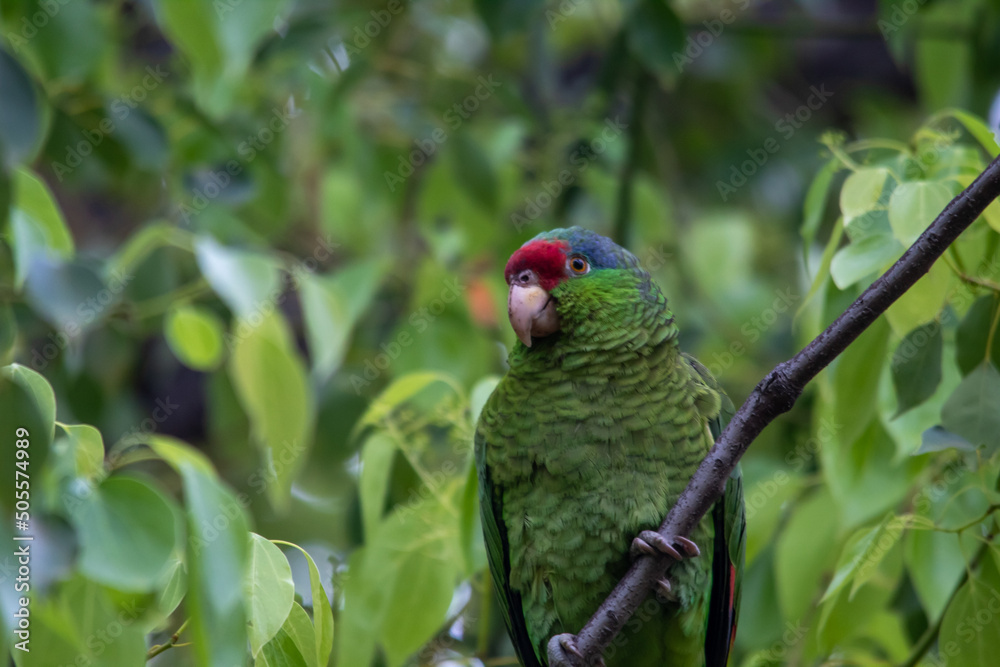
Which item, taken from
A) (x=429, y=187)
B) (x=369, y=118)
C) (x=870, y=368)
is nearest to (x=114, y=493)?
(x=870, y=368)

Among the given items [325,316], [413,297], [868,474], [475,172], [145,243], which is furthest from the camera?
[413,297]

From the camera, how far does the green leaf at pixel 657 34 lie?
2.37 metres

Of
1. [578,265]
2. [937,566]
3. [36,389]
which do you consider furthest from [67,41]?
[937,566]

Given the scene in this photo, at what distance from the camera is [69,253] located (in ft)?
6.35

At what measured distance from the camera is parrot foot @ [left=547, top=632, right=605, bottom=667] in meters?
1.61

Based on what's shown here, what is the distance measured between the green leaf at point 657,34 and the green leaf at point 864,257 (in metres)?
1.07

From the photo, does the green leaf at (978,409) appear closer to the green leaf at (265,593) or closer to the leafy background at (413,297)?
the leafy background at (413,297)

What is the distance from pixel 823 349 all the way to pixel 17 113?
1.45 m

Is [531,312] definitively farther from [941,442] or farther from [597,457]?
[941,442]

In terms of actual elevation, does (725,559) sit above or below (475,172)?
below

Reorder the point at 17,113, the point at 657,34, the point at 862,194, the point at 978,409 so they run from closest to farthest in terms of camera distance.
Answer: the point at 978,409, the point at 862,194, the point at 17,113, the point at 657,34

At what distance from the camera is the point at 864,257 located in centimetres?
145

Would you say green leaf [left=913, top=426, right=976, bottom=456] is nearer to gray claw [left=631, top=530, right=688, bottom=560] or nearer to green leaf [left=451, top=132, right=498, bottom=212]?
gray claw [left=631, top=530, right=688, bottom=560]

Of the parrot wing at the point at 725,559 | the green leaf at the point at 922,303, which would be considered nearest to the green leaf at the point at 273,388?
the parrot wing at the point at 725,559
